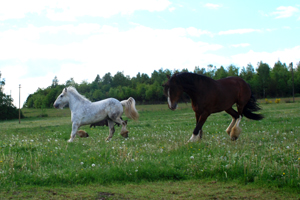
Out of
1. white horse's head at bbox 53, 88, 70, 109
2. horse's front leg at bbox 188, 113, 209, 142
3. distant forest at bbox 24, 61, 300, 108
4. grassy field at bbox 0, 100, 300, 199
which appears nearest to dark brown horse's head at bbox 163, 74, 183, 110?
horse's front leg at bbox 188, 113, 209, 142

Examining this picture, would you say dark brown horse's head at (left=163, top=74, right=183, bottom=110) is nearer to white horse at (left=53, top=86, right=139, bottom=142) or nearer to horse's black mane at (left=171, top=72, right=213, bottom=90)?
horse's black mane at (left=171, top=72, right=213, bottom=90)

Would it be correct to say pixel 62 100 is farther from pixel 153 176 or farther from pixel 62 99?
pixel 153 176

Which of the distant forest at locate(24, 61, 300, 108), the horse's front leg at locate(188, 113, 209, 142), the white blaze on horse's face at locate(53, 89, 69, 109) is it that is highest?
the distant forest at locate(24, 61, 300, 108)

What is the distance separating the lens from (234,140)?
9453 millimetres

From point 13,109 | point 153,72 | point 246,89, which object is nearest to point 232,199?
point 246,89

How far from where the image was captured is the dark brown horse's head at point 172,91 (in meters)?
9.12

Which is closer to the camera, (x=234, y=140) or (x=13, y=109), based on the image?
(x=234, y=140)

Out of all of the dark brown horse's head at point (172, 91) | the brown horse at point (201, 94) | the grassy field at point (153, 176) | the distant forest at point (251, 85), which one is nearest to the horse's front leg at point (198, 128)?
the brown horse at point (201, 94)

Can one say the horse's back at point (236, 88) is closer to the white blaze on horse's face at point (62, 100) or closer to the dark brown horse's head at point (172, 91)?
the dark brown horse's head at point (172, 91)

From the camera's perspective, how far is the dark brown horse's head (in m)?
9.12

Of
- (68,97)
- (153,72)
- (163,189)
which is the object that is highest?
(153,72)

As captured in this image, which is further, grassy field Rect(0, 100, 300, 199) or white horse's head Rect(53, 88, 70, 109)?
white horse's head Rect(53, 88, 70, 109)

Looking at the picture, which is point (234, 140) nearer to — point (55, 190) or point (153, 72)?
point (55, 190)

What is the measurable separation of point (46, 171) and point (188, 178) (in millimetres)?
2848
